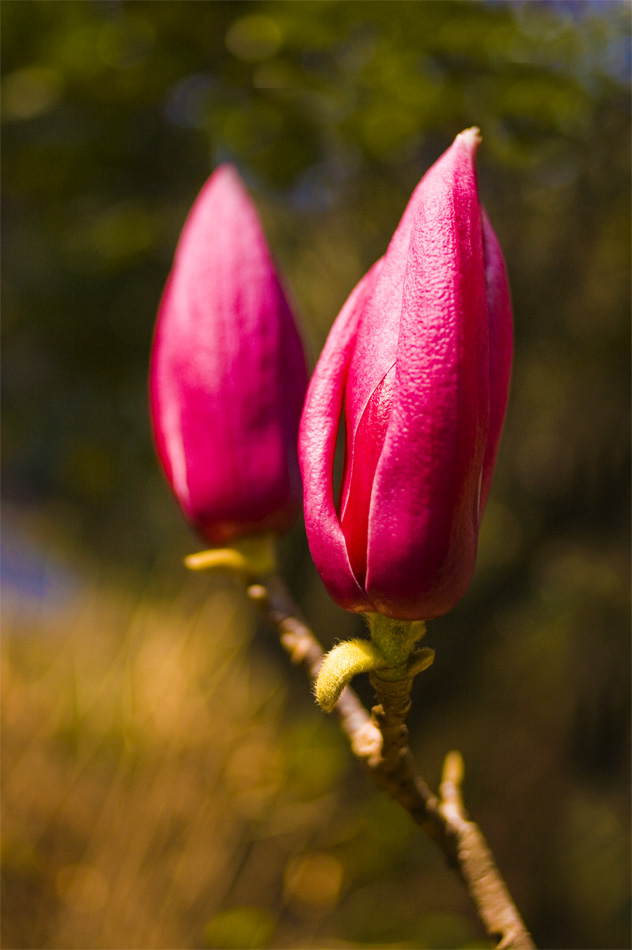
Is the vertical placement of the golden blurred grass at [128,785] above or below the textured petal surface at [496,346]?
below

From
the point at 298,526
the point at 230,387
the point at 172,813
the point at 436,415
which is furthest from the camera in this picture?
the point at 298,526

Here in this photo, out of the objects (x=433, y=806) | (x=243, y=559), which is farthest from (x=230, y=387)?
(x=433, y=806)

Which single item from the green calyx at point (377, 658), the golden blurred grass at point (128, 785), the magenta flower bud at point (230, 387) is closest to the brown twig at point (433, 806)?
the green calyx at point (377, 658)

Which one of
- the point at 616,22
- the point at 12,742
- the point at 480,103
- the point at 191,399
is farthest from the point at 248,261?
the point at 12,742

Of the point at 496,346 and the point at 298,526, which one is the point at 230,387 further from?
the point at 298,526

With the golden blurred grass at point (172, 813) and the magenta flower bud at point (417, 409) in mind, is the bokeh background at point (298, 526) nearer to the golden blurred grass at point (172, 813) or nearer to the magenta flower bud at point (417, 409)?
the golden blurred grass at point (172, 813)

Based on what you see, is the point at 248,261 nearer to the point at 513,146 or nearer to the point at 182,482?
the point at 182,482

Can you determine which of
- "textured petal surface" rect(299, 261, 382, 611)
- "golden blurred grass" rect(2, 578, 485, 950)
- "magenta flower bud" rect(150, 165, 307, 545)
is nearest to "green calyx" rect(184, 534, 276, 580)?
"magenta flower bud" rect(150, 165, 307, 545)

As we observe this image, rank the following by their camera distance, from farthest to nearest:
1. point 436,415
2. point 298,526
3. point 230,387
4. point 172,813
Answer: point 298,526 < point 172,813 < point 230,387 < point 436,415
